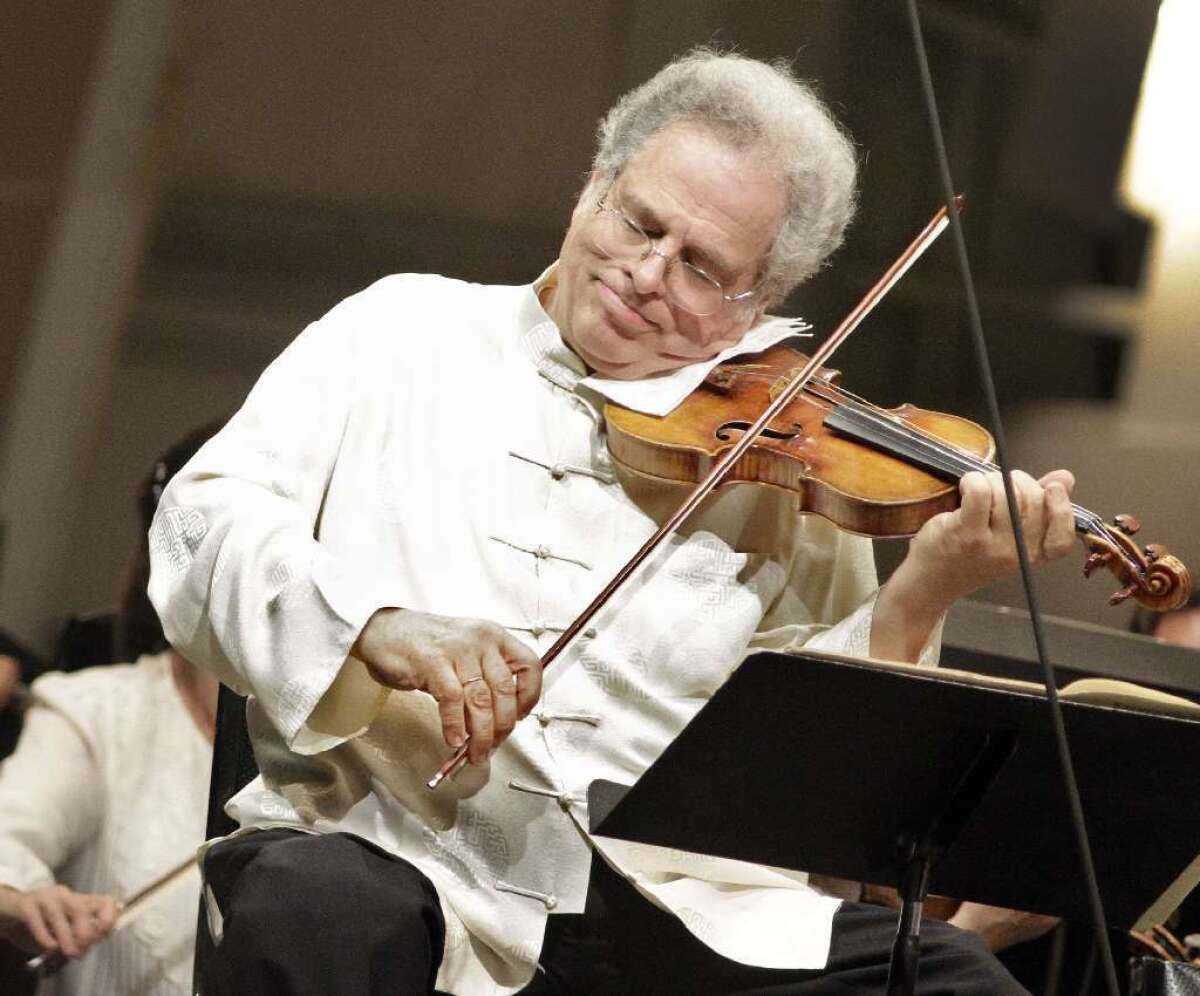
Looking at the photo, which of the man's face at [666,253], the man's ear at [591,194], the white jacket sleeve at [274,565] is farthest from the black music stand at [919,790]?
the man's ear at [591,194]

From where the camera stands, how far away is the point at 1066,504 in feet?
5.62

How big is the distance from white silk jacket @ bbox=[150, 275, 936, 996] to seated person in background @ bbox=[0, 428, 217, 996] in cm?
107

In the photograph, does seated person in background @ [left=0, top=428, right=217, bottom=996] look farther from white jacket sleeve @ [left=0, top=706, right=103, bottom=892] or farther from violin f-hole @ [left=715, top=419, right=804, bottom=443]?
violin f-hole @ [left=715, top=419, right=804, bottom=443]

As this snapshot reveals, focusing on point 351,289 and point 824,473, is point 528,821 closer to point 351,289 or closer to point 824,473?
point 824,473

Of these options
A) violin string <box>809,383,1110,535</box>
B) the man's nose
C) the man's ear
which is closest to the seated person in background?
the man's ear

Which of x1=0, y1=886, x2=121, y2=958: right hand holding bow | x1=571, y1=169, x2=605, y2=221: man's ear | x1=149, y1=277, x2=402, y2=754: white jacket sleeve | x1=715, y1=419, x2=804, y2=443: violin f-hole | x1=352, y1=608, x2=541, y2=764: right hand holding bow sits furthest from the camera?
x1=0, y1=886, x2=121, y2=958: right hand holding bow

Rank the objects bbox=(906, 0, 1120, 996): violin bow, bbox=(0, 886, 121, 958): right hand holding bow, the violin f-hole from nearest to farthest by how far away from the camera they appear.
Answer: bbox=(906, 0, 1120, 996): violin bow
the violin f-hole
bbox=(0, 886, 121, 958): right hand holding bow

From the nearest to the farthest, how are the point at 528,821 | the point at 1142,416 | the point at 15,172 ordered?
the point at 528,821 → the point at 15,172 → the point at 1142,416

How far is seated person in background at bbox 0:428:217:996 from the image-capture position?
2578mm

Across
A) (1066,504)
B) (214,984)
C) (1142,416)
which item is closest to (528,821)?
(214,984)

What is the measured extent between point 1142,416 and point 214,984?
90.6 inches

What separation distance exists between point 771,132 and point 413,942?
1002 mm

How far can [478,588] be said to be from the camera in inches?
69.1

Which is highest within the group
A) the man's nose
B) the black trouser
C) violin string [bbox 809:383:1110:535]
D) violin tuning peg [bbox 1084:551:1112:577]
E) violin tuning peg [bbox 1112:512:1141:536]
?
the man's nose
